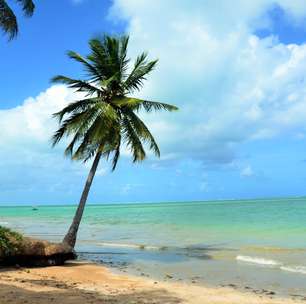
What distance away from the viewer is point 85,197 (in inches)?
723

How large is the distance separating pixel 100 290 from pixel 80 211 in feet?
24.6

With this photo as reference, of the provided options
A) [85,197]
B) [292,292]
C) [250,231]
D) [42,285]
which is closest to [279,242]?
[250,231]

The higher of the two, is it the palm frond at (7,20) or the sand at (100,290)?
the palm frond at (7,20)

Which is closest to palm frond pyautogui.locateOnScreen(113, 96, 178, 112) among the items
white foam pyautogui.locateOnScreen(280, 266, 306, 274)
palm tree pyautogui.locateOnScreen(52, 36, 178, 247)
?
palm tree pyautogui.locateOnScreen(52, 36, 178, 247)

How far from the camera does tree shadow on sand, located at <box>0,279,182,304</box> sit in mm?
9047

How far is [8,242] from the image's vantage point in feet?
46.1

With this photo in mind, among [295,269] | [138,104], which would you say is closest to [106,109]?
[138,104]

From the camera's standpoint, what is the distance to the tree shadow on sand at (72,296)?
9047mm

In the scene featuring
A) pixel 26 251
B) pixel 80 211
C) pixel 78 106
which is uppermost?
pixel 78 106

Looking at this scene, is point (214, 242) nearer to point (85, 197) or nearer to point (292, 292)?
point (85, 197)

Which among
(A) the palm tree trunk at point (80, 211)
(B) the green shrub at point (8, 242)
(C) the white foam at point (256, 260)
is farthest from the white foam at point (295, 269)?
(B) the green shrub at point (8, 242)

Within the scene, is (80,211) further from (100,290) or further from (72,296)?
(72,296)

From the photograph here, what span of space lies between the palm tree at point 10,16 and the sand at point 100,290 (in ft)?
24.1

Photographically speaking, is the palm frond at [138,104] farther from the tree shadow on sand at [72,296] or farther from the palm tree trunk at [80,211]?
the tree shadow on sand at [72,296]
